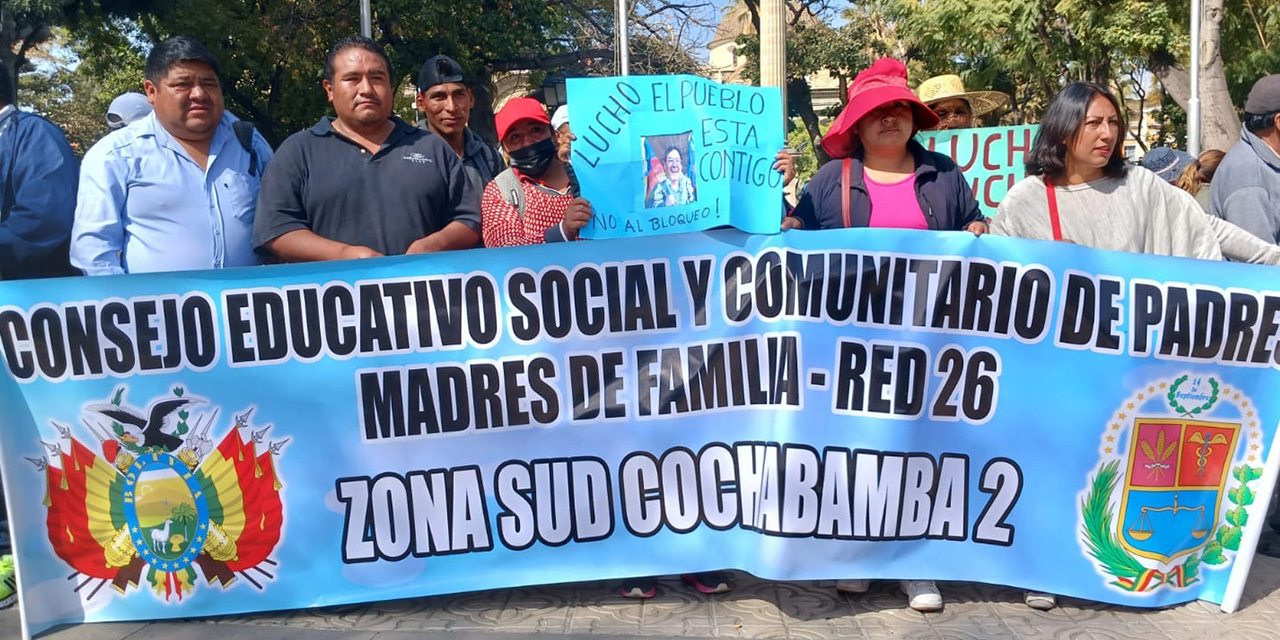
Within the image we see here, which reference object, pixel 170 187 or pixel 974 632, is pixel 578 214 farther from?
pixel 974 632

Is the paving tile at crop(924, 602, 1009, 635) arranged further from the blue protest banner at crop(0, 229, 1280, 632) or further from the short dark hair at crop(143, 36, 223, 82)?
the short dark hair at crop(143, 36, 223, 82)

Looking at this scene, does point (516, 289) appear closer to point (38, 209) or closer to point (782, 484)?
point (782, 484)

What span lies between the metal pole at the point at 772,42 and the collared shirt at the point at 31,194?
45.1 feet

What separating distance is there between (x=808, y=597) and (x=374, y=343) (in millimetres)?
1653

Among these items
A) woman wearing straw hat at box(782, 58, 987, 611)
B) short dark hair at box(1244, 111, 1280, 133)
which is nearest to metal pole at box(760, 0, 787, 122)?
short dark hair at box(1244, 111, 1280, 133)

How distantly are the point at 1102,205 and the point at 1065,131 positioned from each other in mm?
280

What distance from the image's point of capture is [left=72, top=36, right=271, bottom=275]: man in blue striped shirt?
3531 mm

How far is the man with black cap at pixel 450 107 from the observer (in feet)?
15.3

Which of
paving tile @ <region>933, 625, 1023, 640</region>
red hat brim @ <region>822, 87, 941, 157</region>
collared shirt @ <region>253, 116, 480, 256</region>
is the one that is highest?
red hat brim @ <region>822, 87, 941, 157</region>

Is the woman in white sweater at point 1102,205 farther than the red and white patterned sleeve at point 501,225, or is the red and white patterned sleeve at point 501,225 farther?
the red and white patterned sleeve at point 501,225

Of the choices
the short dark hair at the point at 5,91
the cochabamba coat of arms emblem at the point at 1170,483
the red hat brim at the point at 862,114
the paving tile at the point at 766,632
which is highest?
the short dark hair at the point at 5,91

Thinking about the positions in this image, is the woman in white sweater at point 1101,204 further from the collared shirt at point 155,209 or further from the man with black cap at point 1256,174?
the collared shirt at point 155,209

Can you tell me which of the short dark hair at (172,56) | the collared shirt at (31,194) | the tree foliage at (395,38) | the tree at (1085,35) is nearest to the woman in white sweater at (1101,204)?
the short dark hair at (172,56)

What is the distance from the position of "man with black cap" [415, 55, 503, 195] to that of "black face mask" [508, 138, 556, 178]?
669 mm
